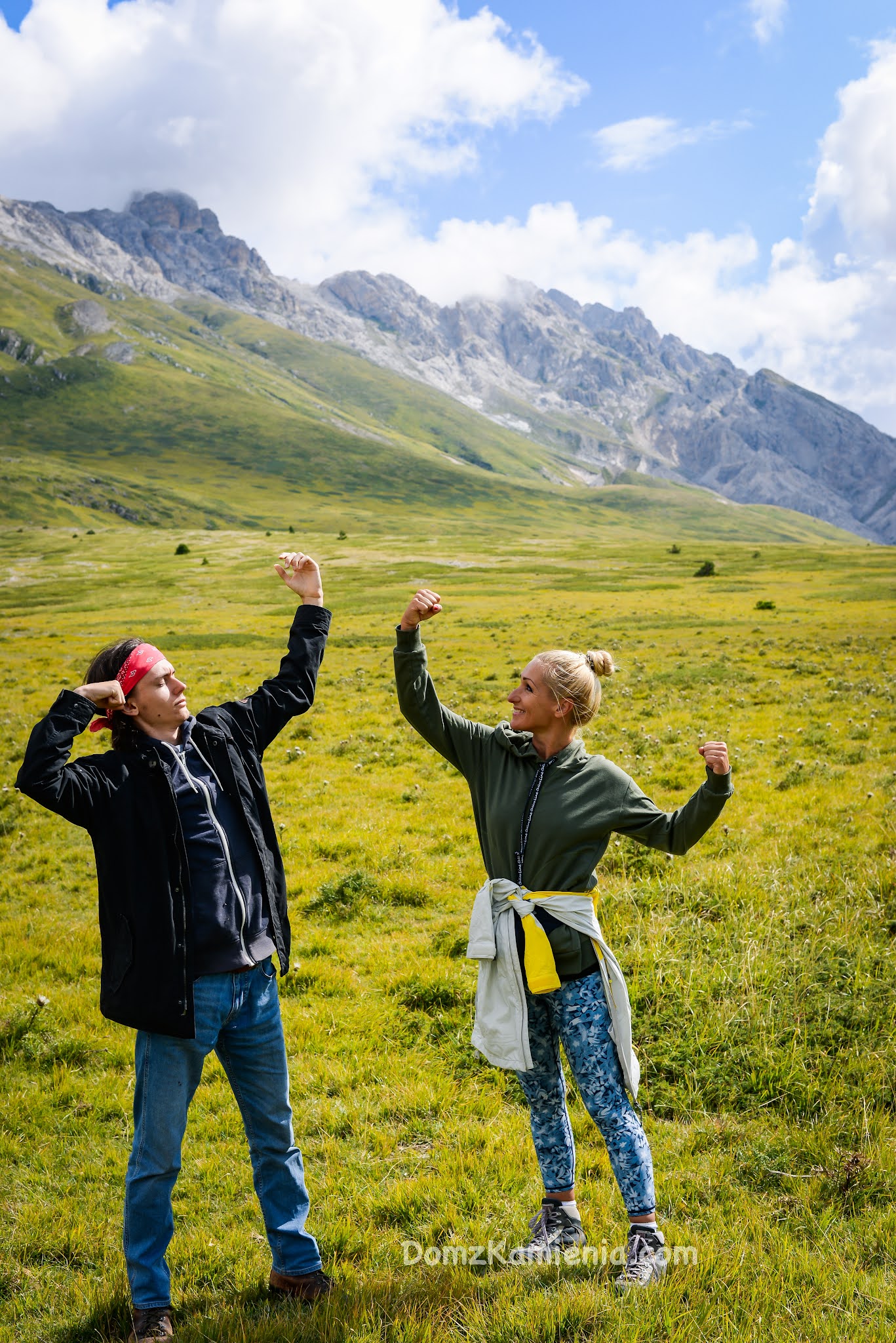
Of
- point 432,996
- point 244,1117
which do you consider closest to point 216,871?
Result: point 244,1117

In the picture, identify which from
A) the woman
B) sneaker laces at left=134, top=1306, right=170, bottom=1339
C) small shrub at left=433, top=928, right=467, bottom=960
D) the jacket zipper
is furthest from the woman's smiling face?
small shrub at left=433, top=928, right=467, bottom=960

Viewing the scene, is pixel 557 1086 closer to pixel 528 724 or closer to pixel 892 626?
pixel 528 724

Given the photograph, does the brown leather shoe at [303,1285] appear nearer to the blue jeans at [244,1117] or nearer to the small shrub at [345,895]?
the blue jeans at [244,1117]

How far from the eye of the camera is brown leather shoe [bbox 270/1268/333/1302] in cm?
462

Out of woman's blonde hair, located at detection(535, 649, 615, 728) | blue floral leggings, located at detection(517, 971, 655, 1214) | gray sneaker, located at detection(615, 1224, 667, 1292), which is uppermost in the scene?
woman's blonde hair, located at detection(535, 649, 615, 728)

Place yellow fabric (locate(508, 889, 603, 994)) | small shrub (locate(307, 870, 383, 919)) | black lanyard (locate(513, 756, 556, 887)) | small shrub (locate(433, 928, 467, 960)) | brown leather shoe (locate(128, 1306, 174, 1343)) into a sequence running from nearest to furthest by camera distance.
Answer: brown leather shoe (locate(128, 1306, 174, 1343)), yellow fabric (locate(508, 889, 603, 994)), black lanyard (locate(513, 756, 556, 887)), small shrub (locate(433, 928, 467, 960)), small shrub (locate(307, 870, 383, 919))

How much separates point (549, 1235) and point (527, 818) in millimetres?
2615

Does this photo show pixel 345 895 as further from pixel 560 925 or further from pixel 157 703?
pixel 157 703

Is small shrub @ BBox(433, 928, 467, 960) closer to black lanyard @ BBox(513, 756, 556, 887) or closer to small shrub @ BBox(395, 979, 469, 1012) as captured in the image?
small shrub @ BBox(395, 979, 469, 1012)

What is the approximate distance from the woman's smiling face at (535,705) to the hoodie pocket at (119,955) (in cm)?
268

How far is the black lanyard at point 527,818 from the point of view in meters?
5.11

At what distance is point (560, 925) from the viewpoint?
4.94 meters

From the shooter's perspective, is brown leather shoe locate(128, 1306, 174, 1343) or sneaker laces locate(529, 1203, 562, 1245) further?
sneaker laces locate(529, 1203, 562, 1245)

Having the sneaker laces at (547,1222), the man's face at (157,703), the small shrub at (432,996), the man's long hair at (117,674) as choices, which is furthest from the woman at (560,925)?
the small shrub at (432,996)
